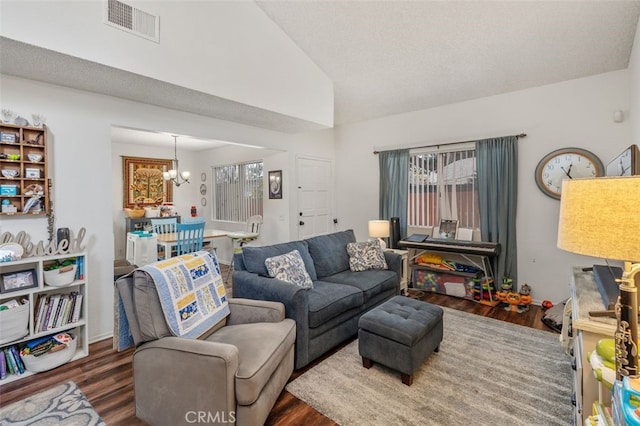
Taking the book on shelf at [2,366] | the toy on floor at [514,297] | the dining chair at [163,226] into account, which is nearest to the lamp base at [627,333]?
the toy on floor at [514,297]

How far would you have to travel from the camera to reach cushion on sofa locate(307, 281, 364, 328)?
98.6 inches

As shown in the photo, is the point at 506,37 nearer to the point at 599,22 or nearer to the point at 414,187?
the point at 599,22

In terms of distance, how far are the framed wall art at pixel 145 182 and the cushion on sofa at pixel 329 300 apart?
5220 millimetres

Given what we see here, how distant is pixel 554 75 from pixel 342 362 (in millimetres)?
3938

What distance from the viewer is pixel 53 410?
6.66 ft

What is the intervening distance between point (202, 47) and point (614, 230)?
3.23 m

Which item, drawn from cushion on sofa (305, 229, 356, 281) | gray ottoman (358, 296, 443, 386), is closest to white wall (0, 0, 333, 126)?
cushion on sofa (305, 229, 356, 281)

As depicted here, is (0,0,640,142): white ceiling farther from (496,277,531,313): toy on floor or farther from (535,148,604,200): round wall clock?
(496,277,531,313): toy on floor

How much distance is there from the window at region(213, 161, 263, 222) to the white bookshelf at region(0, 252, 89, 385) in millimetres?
3561

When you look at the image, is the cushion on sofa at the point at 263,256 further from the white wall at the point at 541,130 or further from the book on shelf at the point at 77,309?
the white wall at the point at 541,130

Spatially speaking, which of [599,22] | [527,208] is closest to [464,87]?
[599,22]

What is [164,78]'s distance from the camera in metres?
2.65

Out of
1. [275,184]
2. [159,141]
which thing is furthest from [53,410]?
[159,141]

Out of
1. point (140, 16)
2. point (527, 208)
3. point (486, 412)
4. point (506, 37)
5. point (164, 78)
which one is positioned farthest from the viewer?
point (527, 208)
